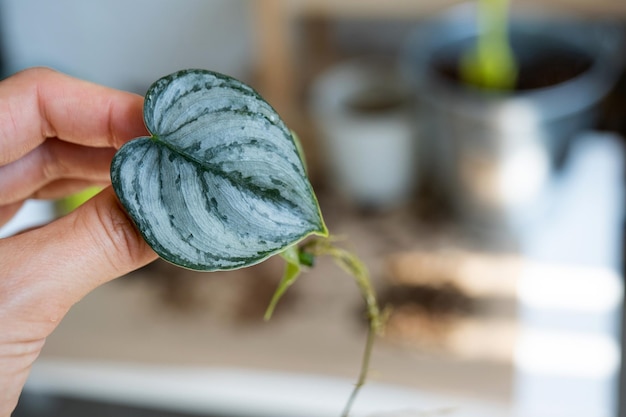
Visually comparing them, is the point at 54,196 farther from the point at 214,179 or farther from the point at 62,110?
the point at 214,179

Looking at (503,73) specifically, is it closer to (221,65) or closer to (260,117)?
(221,65)

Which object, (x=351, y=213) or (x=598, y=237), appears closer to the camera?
(x=598, y=237)

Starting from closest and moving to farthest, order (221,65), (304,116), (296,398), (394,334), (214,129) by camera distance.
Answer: (214,129)
(296,398)
(394,334)
(304,116)
(221,65)

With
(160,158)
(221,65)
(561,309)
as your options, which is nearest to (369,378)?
(561,309)

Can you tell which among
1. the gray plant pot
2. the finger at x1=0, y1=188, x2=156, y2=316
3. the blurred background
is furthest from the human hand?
the gray plant pot

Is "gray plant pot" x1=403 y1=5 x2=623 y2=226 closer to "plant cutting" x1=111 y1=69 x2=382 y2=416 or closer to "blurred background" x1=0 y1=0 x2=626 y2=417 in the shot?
"blurred background" x1=0 y1=0 x2=626 y2=417

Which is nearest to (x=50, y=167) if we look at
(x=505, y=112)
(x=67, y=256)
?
(x=67, y=256)
